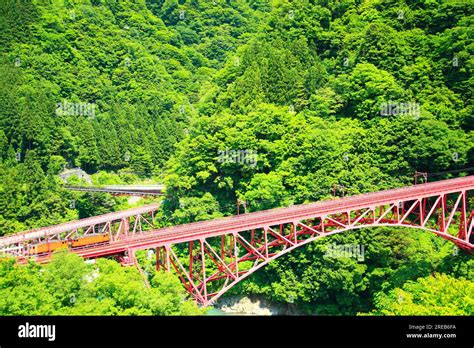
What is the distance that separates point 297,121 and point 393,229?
498 inches

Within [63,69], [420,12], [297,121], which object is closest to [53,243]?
[297,121]

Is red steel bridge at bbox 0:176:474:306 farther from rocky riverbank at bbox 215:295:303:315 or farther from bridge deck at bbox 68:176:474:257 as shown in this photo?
rocky riverbank at bbox 215:295:303:315

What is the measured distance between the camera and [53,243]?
3809 cm

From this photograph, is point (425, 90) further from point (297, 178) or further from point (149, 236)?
point (149, 236)
